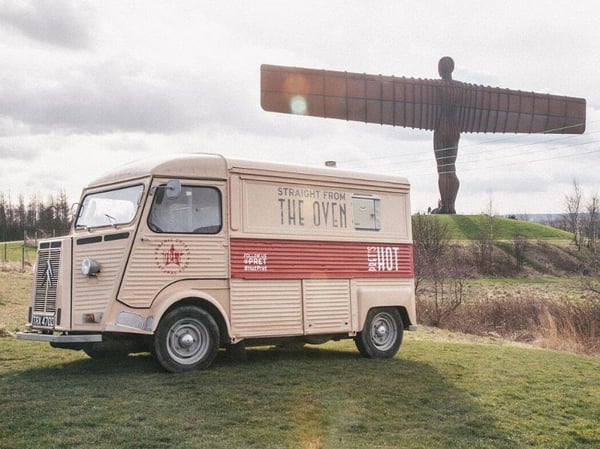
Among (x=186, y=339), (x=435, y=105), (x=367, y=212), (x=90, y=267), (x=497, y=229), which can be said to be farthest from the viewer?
(x=497, y=229)

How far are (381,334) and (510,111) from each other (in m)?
38.1

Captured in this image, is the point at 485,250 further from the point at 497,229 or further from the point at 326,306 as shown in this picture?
the point at 326,306

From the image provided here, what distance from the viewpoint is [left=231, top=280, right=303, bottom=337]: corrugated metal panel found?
10.8 metres

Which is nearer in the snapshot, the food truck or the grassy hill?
the food truck

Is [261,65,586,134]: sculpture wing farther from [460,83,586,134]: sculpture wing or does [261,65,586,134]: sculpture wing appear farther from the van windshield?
the van windshield

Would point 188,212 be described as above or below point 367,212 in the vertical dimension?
below

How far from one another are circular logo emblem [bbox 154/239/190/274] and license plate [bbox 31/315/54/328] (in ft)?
5.83

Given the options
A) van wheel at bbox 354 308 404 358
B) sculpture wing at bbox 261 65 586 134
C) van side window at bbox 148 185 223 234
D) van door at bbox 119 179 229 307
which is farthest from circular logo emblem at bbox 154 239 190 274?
sculpture wing at bbox 261 65 586 134

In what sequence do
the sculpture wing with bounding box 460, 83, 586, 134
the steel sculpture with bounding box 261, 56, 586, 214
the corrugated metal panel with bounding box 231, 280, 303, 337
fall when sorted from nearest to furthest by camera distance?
the corrugated metal panel with bounding box 231, 280, 303, 337 → the steel sculpture with bounding box 261, 56, 586, 214 → the sculpture wing with bounding box 460, 83, 586, 134

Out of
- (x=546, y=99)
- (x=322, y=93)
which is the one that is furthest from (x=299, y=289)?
(x=546, y=99)

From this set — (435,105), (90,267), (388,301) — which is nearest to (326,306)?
(388,301)

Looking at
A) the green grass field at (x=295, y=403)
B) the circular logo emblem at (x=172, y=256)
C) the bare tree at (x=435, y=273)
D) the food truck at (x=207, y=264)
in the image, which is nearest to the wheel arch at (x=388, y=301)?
the food truck at (x=207, y=264)

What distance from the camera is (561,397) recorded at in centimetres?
988

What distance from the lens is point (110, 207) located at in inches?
420
